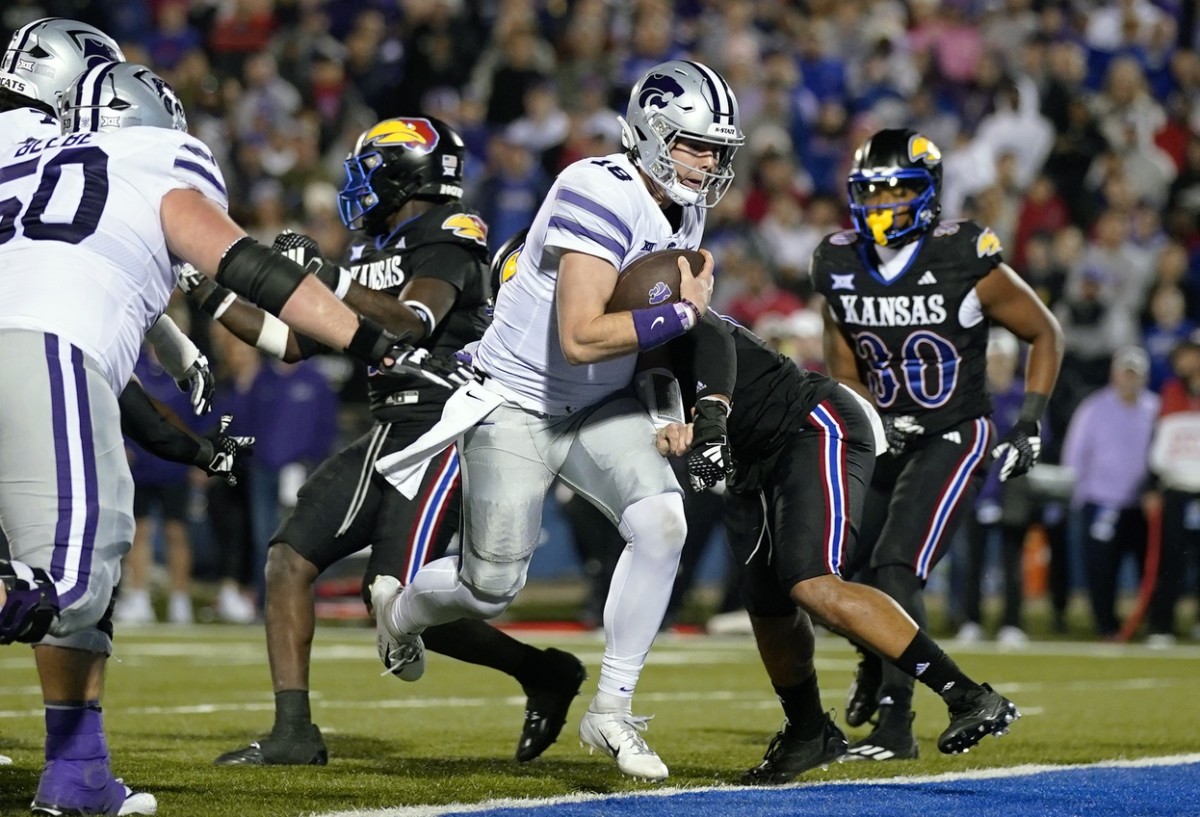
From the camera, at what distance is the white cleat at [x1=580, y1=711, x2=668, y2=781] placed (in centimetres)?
475

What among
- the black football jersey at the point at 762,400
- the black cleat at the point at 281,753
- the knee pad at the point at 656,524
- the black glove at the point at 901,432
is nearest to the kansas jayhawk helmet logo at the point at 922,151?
the black glove at the point at 901,432

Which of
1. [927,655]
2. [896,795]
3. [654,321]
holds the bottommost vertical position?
[896,795]

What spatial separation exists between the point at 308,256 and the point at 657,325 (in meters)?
1.12

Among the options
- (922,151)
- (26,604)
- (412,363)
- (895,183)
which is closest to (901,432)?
(895,183)

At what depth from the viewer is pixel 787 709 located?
5.32m

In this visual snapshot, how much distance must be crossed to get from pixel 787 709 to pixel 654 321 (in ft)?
4.37

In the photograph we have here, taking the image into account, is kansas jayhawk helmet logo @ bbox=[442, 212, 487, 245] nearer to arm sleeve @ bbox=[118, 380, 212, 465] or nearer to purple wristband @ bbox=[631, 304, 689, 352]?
arm sleeve @ bbox=[118, 380, 212, 465]

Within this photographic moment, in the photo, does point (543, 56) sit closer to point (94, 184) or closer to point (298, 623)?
point (298, 623)

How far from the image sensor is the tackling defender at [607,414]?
15.8ft

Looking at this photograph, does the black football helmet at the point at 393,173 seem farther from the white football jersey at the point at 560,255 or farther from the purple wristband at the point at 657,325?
the purple wristband at the point at 657,325

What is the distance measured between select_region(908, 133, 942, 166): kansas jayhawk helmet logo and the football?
1804 mm

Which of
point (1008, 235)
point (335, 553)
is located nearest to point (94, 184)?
point (335, 553)

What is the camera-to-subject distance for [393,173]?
235 inches

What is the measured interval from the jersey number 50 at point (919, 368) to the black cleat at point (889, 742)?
3.64ft
